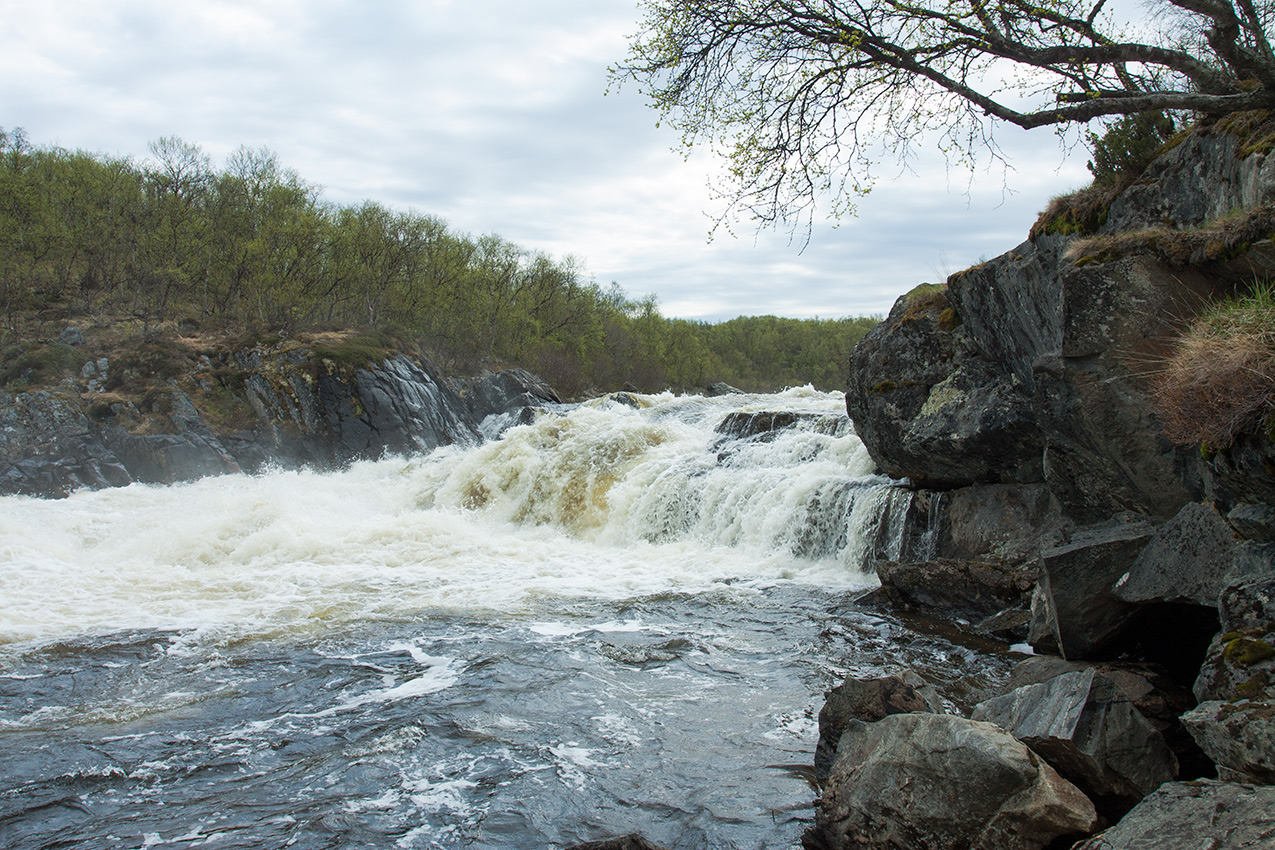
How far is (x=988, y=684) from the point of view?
6602 millimetres

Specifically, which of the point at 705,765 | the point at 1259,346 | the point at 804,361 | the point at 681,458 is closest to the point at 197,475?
the point at 681,458

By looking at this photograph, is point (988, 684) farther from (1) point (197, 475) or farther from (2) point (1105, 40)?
(1) point (197, 475)

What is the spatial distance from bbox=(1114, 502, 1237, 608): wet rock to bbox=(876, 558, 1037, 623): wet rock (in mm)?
2473

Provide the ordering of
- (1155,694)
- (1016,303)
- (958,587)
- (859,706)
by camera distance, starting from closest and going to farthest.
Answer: (1155,694) < (859,706) < (958,587) < (1016,303)

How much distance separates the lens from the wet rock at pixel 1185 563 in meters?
5.24

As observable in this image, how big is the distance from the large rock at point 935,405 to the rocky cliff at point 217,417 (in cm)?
1779

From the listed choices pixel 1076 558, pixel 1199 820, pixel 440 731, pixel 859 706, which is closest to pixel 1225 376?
pixel 1076 558

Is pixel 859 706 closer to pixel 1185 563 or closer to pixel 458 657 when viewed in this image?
pixel 1185 563

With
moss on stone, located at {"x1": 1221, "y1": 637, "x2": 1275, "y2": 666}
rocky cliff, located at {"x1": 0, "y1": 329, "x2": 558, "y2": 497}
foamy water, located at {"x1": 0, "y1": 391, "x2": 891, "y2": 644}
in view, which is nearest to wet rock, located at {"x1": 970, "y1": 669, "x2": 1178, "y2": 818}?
moss on stone, located at {"x1": 1221, "y1": 637, "x2": 1275, "y2": 666}

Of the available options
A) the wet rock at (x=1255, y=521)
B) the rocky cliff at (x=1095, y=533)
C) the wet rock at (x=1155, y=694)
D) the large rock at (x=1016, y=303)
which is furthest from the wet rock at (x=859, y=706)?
the large rock at (x=1016, y=303)

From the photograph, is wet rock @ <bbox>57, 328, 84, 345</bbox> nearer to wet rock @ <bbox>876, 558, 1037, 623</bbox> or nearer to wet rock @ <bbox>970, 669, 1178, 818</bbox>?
wet rock @ <bbox>876, 558, 1037, 623</bbox>

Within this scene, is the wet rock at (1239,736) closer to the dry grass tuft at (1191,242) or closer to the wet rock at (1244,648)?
the wet rock at (1244,648)

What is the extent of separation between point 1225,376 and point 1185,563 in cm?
166

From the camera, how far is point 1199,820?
3.24 m
